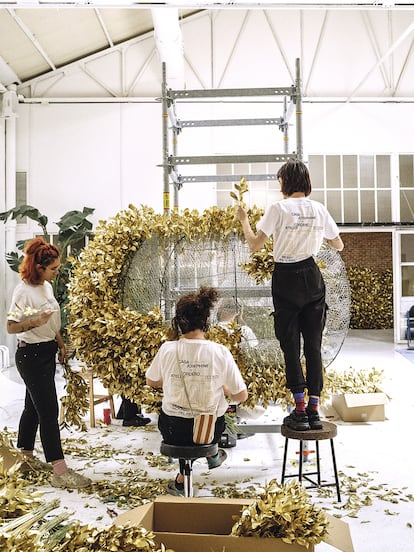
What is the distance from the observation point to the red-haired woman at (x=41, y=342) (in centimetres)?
377

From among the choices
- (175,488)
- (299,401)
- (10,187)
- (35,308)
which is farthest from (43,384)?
(10,187)

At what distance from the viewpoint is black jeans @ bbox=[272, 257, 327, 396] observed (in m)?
3.31

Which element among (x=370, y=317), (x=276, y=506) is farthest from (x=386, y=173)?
(x=276, y=506)

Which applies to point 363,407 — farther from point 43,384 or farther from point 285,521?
point 285,521

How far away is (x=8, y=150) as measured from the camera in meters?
10.4

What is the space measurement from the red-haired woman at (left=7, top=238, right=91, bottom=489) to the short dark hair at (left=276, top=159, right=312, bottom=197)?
1.54 meters

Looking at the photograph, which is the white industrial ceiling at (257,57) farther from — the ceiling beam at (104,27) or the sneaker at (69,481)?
the sneaker at (69,481)

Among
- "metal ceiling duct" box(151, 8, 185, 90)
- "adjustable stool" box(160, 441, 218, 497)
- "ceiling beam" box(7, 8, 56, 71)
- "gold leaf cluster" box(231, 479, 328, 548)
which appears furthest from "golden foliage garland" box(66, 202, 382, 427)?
"ceiling beam" box(7, 8, 56, 71)

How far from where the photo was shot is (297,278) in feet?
10.9

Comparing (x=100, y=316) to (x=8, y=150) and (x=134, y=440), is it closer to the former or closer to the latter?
(x=134, y=440)

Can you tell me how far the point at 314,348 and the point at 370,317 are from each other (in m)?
12.1

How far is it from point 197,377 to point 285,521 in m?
1.23

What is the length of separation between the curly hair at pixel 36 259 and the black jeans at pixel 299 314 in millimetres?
1457

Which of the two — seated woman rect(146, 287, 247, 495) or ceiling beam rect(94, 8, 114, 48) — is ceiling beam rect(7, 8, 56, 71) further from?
seated woman rect(146, 287, 247, 495)
